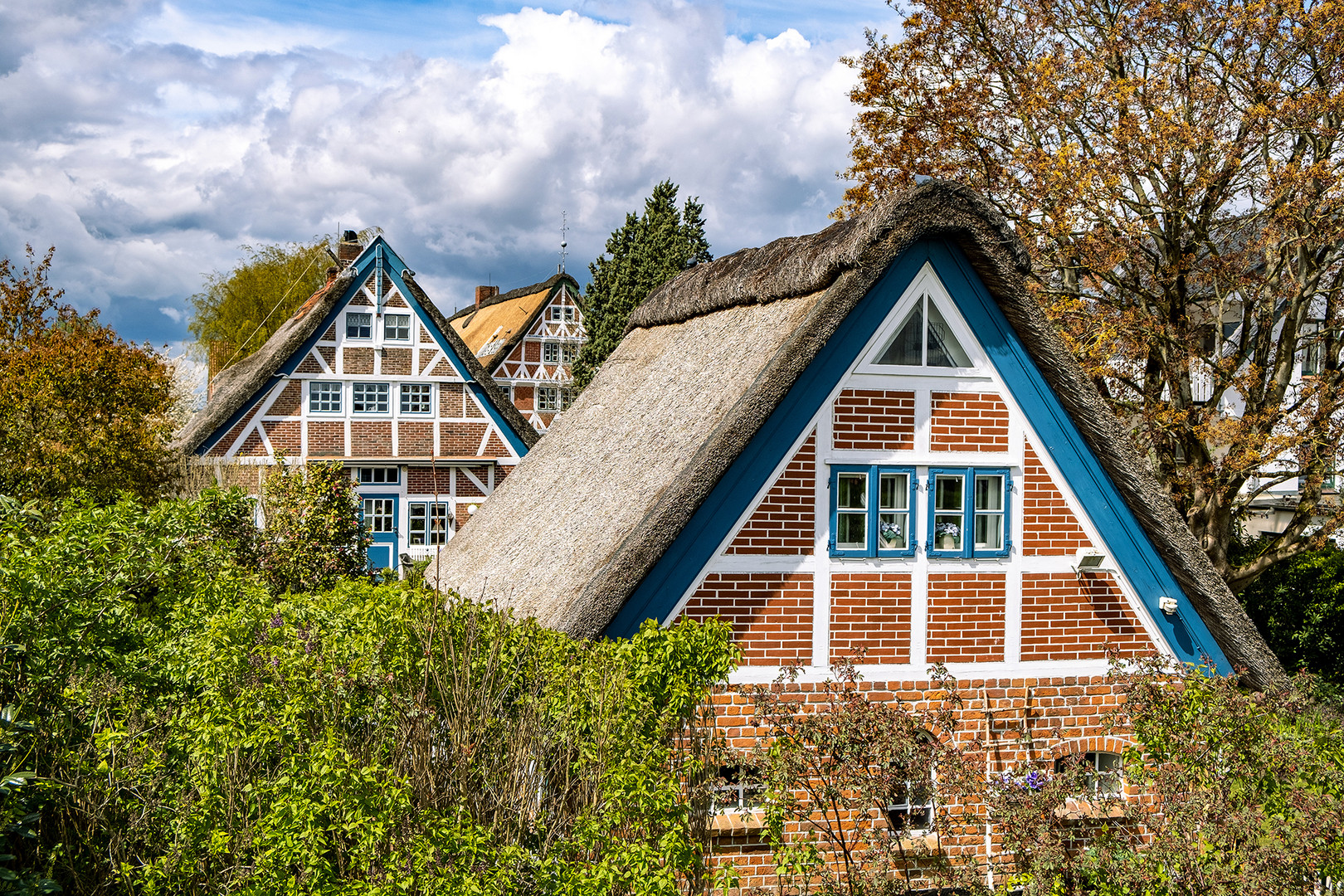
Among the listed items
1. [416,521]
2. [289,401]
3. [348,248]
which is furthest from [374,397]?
[348,248]

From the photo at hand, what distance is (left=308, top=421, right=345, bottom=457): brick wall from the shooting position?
21969 millimetres

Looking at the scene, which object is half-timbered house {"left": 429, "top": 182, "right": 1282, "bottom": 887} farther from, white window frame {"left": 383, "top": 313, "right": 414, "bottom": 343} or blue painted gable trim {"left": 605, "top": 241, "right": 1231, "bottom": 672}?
white window frame {"left": 383, "top": 313, "right": 414, "bottom": 343}

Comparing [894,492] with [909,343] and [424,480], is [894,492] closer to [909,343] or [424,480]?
[909,343]

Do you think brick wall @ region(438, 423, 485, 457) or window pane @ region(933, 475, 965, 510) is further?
brick wall @ region(438, 423, 485, 457)

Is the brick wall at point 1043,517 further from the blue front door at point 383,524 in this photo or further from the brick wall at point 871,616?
the blue front door at point 383,524

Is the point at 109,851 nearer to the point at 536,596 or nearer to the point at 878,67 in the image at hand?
the point at 536,596

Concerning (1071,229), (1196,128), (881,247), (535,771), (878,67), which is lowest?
(535,771)

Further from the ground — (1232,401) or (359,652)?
(1232,401)

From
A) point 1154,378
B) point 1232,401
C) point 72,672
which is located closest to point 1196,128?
point 1154,378

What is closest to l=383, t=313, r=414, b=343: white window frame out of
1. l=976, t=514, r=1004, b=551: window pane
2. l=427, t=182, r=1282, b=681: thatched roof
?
l=427, t=182, r=1282, b=681: thatched roof

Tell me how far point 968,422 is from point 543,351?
116ft

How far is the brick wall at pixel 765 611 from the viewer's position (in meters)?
6.89

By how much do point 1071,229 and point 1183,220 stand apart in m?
1.40

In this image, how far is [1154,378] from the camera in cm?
1400
